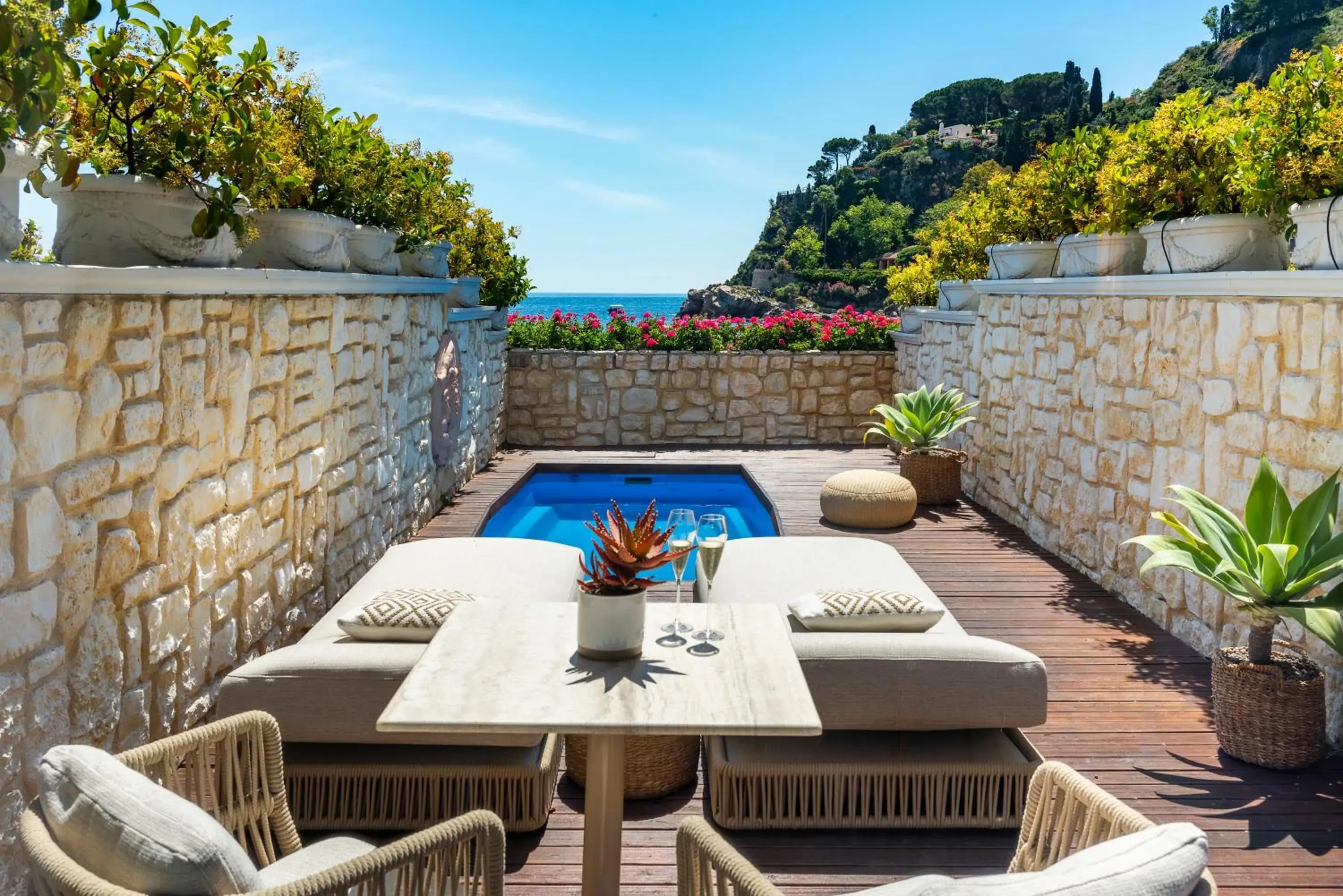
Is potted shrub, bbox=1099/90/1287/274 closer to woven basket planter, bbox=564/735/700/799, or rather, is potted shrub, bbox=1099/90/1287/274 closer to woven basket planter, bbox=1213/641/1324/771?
woven basket planter, bbox=1213/641/1324/771

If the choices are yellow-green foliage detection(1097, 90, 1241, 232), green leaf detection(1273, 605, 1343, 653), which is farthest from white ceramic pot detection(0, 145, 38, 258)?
yellow-green foliage detection(1097, 90, 1241, 232)

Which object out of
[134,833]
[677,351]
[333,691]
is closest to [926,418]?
[677,351]

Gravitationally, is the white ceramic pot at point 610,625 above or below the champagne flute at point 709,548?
below

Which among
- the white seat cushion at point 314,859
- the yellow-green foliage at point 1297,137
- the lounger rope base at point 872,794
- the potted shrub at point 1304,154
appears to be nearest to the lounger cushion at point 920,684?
the lounger rope base at point 872,794

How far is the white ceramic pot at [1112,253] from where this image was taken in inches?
241

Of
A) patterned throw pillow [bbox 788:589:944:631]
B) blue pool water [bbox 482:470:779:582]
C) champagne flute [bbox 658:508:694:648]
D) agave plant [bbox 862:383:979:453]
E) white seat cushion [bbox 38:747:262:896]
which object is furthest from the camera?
blue pool water [bbox 482:470:779:582]

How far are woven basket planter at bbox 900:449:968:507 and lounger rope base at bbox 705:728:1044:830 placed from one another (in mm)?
5160

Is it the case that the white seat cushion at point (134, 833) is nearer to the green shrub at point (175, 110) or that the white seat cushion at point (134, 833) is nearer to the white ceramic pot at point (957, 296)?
the green shrub at point (175, 110)

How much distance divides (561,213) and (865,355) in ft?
163

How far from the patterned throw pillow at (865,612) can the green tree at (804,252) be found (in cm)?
5703

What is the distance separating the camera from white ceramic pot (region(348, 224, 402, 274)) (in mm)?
5867

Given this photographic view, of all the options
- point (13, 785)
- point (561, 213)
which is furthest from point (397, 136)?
point (561, 213)

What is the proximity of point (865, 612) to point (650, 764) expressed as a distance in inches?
36.8

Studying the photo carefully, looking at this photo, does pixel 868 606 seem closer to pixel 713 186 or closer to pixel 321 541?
pixel 321 541
